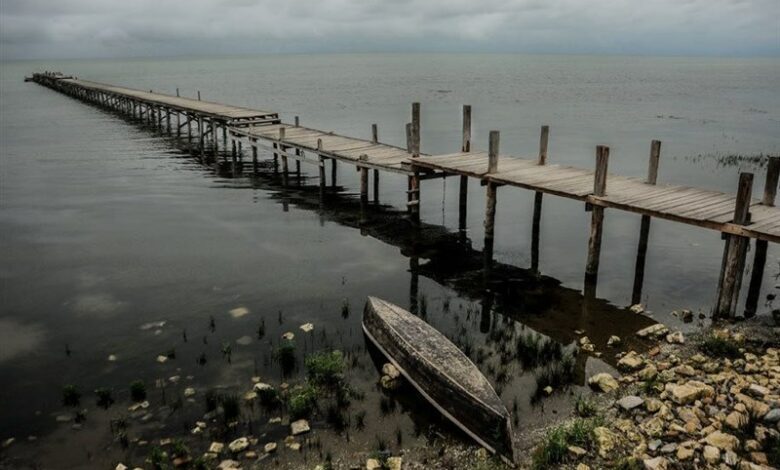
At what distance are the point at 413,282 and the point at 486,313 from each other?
2717 mm

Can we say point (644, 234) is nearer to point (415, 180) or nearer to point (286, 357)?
point (415, 180)

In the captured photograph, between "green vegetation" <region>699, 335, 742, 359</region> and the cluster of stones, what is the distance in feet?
0.59

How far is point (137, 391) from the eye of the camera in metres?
10.8

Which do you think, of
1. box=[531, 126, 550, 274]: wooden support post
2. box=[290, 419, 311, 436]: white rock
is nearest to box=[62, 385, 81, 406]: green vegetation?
box=[290, 419, 311, 436]: white rock

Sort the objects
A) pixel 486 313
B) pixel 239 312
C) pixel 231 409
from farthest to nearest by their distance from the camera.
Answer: pixel 486 313 → pixel 239 312 → pixel 231 409

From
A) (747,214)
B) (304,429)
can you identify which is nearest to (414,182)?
(747,214)

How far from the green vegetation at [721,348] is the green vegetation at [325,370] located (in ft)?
23.0

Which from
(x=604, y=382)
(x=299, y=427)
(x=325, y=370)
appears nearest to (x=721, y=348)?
(x=604, y=382)

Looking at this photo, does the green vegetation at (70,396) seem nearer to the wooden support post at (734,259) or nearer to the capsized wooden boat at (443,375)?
the capsized wooden boat at (443,375)

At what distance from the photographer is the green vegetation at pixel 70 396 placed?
35.0ft

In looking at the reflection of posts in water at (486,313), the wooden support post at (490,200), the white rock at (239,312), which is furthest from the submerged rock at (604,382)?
the white rock at (239,312)

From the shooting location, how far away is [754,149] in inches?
1512

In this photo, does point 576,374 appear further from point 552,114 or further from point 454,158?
point 552,114

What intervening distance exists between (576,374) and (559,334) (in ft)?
6.32
